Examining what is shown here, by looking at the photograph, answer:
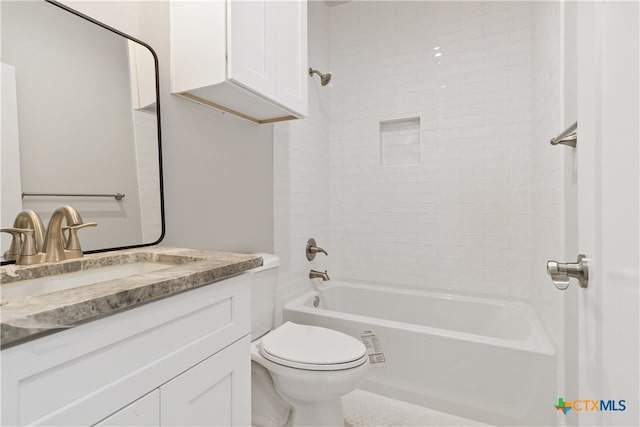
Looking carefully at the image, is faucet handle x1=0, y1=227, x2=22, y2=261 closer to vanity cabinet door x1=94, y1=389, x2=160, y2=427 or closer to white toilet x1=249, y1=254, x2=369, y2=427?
vanity cabinet door x1=94, y1=389, x2=160, y2=427

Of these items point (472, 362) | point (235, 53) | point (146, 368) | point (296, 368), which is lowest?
point (472, 362)

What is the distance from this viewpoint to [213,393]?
84 cm

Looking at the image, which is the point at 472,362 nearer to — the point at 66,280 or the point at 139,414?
the point at 139,414

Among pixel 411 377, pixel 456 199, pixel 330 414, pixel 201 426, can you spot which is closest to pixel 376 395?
pixel 411 377

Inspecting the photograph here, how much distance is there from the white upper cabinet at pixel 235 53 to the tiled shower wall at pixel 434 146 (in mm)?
1164

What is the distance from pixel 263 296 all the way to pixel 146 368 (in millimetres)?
1006

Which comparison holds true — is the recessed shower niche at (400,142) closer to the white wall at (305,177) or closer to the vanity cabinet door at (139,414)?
the white wall at (305,177)

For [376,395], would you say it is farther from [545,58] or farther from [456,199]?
[545,58]

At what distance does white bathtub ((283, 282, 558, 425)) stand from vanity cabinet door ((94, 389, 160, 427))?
131 centimetres

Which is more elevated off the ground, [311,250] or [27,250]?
[27,250]

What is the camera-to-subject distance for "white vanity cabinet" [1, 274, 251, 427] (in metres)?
0.50

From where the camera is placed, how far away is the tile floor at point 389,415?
5.28 ft

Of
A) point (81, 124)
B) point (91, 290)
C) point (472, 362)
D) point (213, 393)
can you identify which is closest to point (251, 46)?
point (81, 124)

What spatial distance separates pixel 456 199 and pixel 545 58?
101 centimetres
